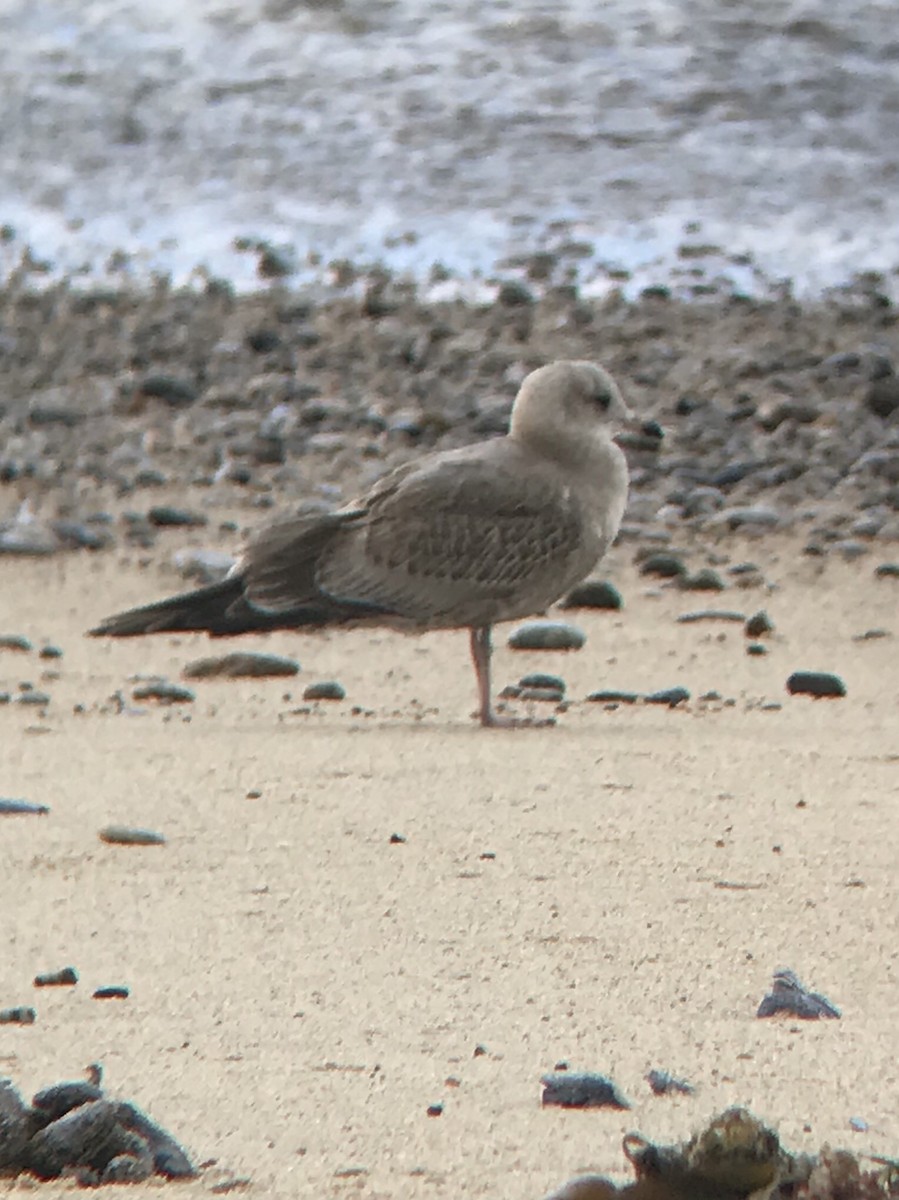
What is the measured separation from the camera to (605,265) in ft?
43.4

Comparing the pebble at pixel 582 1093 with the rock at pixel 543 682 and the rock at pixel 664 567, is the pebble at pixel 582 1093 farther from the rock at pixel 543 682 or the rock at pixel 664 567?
the rock at pixel 664 567

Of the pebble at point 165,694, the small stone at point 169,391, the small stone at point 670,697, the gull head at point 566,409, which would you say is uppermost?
the gull head at point 566,409

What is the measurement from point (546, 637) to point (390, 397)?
3179mm

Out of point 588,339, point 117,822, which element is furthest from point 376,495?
point 588,339

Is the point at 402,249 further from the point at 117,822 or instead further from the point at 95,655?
the point at 117,822

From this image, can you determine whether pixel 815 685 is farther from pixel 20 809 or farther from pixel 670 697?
pixel 20 809

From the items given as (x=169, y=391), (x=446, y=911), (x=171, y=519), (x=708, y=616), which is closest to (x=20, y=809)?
(x=446, y=911)

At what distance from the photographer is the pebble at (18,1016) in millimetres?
3494

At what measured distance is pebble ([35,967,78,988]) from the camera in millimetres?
3703

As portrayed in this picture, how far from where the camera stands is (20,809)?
16.4 ft

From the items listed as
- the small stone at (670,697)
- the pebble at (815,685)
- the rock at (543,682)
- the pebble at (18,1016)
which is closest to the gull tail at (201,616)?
the rock at (543,682)

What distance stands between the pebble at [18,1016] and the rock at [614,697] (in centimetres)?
339

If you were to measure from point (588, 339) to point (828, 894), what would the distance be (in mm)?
7370

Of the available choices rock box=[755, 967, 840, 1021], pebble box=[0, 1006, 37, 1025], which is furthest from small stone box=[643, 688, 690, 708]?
pebble box=[0, 1006, 37, 1025]
